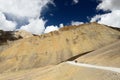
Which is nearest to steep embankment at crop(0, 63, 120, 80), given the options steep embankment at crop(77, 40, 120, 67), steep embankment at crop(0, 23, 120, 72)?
steep embankment at crop(77, 40, 120, 67)

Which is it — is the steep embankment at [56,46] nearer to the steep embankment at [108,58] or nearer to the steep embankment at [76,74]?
the steep embankment at [108,58]

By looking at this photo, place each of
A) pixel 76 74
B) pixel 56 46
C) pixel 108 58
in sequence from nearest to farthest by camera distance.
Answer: pixel 76 74 → pixel 108 58 → pixel 56 46

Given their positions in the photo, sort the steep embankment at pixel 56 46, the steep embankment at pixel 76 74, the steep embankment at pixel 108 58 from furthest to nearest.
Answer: the steep embankment at pixel 56 46 → the steep embankment at pixel 108 58 → the steep embankment at pixel 76 74

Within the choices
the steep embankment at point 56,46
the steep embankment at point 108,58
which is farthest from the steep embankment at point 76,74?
the steep embankment at point 56,46

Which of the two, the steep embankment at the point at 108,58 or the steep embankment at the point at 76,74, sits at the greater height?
the steep embankment at the point at 108,58

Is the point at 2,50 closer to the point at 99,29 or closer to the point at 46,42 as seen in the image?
the point at 46,42

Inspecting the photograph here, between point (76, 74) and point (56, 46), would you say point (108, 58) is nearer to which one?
point (76, 74)

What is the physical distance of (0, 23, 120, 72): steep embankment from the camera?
11125cm

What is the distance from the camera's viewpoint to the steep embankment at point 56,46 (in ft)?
365

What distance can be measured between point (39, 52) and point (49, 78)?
221 feet

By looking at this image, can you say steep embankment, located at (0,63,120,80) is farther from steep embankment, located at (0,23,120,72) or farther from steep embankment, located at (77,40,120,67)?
steep embankment, located at (0,23,120,72)

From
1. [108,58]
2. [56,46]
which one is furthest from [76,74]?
[56,46]

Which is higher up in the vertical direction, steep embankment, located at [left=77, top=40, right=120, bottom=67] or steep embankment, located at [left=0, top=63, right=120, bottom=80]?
steep embankment, located at [left=77, top=40, right=120, bottom=67]

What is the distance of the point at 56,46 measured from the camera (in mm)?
120562
